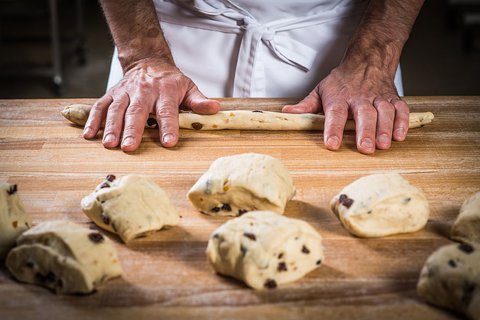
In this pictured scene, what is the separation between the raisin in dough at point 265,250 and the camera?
134cm

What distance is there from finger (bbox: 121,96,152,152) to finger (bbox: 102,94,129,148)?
0.02 meters

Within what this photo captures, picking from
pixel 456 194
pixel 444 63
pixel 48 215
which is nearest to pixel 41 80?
pixel 444 63

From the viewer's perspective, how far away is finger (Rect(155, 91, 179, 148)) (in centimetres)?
192

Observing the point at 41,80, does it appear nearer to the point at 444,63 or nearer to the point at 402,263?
the point at 444,63

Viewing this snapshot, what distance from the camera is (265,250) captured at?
1.35 metres

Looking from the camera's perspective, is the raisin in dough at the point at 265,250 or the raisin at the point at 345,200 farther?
the raisin at the point at 345,200

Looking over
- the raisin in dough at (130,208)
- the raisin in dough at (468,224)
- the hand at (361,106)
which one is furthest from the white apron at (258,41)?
the raisin in dough at (468,224)

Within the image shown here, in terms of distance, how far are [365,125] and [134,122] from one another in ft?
2.18

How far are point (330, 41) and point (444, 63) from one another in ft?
10.6

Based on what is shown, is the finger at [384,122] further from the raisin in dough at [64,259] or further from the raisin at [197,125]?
the raisin in dough at [64,259]

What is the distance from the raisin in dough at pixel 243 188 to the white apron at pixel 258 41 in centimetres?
80

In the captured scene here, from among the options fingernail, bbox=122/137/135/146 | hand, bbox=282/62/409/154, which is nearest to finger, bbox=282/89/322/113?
hand, bbox=282/62/409/154

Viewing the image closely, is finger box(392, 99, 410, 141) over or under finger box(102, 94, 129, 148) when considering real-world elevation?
over

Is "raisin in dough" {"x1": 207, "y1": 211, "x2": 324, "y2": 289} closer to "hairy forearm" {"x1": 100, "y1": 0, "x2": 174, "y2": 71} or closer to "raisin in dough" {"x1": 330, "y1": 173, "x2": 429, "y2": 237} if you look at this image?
"raisin in dough" {"x1": 330, "y1": 173, "x2": 429, "y2": 237}
